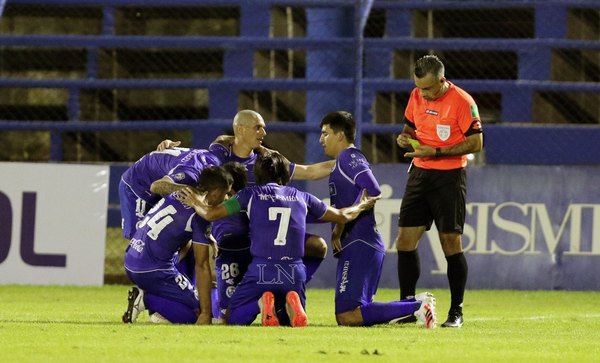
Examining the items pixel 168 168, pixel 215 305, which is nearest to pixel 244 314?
pixel 215 305

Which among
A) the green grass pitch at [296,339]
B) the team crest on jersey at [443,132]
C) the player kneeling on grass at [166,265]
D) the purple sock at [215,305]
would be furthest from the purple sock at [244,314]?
the team crest on jersey at [443,132]

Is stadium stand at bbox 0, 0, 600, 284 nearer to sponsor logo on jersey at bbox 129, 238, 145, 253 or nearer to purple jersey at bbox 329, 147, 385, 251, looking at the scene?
purple jersey at bbox 329, 147, 385, 251

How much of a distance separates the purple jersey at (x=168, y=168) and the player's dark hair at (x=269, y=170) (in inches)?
31.2

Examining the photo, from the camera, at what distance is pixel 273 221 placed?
9703 mm

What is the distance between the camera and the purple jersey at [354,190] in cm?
1010

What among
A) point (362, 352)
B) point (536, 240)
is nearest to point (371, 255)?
point (362, 352)

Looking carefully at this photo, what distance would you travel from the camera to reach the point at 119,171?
15.3m

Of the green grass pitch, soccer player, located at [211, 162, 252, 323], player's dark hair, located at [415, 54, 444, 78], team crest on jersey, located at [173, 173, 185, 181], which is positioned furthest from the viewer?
team crest on jersey, located at [173, 173, 185, 181]

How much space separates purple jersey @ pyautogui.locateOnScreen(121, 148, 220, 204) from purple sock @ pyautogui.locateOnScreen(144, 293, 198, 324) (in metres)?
0.90

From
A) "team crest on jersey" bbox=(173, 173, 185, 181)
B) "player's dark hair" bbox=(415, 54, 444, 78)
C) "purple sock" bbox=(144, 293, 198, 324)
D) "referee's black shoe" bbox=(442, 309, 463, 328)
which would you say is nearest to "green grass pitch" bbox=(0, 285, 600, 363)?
"referee's black shoe" bbox=(442, 309, 463, 328)

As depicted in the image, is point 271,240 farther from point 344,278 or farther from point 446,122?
point 446,122

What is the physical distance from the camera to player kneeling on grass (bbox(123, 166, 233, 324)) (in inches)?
388

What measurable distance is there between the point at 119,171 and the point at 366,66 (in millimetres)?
3586

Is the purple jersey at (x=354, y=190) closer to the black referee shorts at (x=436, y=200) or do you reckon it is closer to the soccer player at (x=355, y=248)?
the soccer player at (x=355, y=248)
